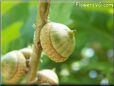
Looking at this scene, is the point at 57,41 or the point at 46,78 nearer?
the point at 57,41

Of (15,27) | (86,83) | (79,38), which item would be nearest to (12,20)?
(15,27)

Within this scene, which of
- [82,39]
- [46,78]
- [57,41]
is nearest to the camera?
[57,41]

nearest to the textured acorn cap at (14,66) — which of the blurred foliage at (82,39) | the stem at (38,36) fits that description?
the stem at (38,36)

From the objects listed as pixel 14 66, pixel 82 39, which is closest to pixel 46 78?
pixel 14 66

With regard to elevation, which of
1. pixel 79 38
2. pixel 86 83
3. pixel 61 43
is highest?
pixel 61 43

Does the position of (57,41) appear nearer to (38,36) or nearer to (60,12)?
(38,36)

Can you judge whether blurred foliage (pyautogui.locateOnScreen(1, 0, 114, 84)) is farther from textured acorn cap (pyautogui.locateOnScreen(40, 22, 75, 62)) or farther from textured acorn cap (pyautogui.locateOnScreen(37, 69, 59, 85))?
textured acorn cap (pyautogui.locateOnScreen(40, 22, 75, 62))

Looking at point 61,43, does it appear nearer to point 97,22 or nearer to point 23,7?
point 23,7
